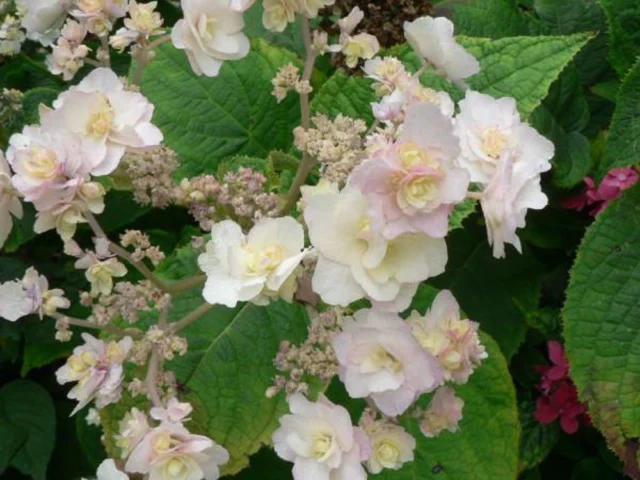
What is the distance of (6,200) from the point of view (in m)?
0.76

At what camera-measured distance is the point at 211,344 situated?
102cm

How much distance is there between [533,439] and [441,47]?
63 cm

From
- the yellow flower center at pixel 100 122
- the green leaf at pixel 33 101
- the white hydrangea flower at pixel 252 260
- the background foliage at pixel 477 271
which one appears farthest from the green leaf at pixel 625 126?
the green leaf at pixel 33 101

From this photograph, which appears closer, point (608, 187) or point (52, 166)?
point (52, 166)

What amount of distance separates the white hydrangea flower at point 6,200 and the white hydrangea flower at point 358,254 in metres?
0.26

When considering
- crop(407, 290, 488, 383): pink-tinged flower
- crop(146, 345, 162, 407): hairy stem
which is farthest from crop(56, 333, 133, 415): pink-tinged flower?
crop(407, 290, 488, 383): pink-tinged flower

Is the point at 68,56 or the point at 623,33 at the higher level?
the point at 68,56

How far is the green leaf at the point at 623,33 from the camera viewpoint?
119 centimetres

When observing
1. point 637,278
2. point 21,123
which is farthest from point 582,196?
point 21,123

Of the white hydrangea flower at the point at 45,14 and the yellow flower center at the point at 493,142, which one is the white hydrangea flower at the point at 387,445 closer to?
the yellow flower center at the point at 493,142

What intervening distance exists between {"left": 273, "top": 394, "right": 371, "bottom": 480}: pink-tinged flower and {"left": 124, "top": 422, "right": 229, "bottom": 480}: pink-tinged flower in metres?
0.07

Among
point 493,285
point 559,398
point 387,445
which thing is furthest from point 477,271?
point 387,445

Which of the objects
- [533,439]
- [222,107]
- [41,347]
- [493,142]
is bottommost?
[533,439]

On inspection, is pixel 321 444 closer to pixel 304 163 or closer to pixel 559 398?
pixel 304 163
